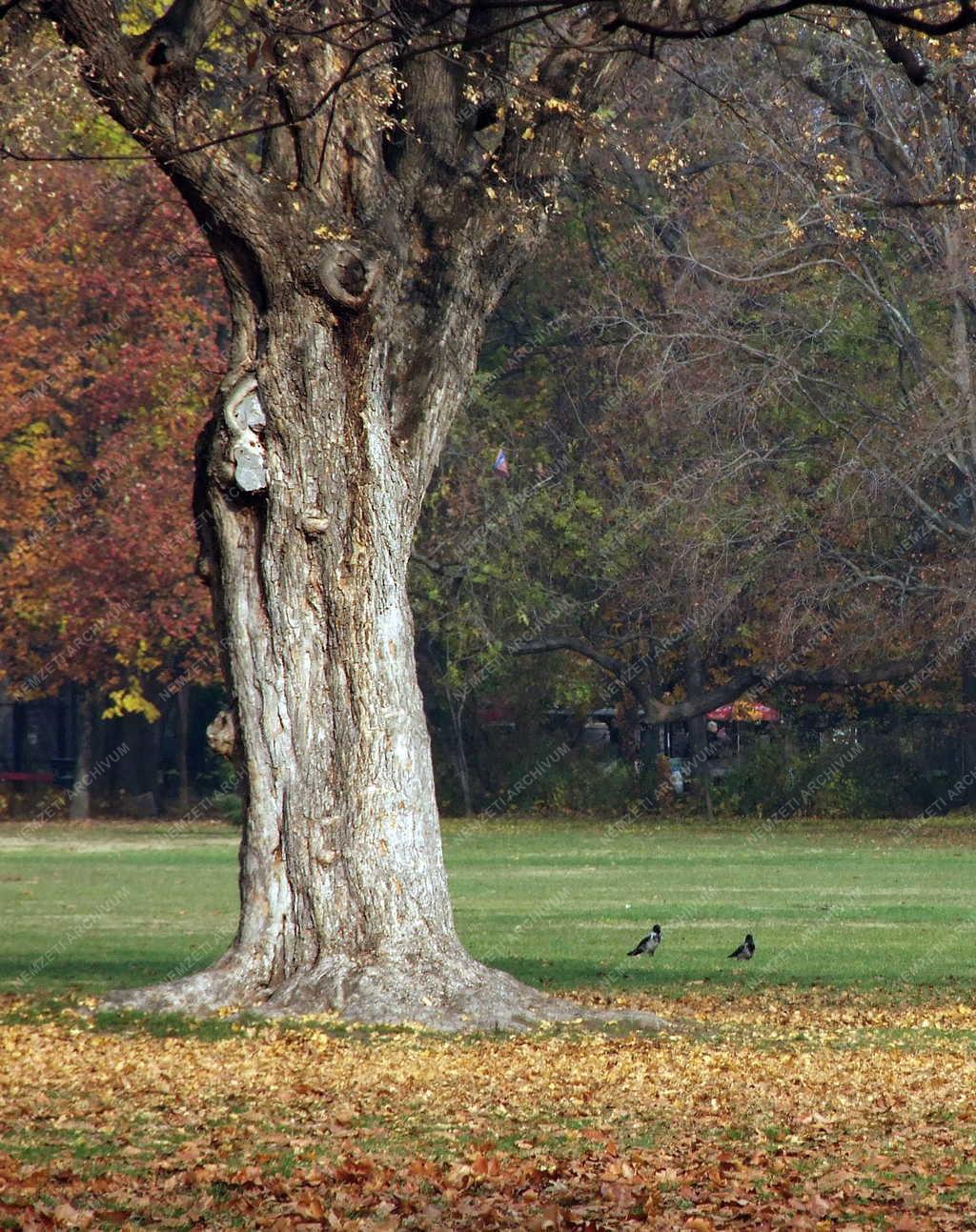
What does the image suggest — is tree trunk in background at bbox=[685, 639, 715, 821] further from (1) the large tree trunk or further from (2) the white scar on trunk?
(2) the white scar on trunk

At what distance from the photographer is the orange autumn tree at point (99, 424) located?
4019cm

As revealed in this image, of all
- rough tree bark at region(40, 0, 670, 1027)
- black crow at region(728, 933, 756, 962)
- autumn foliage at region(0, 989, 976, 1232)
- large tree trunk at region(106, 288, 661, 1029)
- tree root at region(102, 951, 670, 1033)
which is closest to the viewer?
autumn foliage at region(0, 989, 976, 1232)

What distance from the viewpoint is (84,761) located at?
147 feet

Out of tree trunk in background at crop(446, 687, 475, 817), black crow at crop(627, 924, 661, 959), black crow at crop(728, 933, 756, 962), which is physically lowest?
black crow at crop(728, 933, 756, 962)

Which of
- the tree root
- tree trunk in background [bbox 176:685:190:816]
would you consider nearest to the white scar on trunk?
the tree root

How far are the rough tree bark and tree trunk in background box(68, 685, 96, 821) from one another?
32.0m

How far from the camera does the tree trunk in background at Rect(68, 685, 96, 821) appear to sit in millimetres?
44375

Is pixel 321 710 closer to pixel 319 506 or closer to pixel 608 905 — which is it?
pixel 319 506

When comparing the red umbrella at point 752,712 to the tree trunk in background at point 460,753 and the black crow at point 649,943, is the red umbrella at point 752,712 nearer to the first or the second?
the tree trunk in background at point 460,753

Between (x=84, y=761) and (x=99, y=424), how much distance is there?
8382mm

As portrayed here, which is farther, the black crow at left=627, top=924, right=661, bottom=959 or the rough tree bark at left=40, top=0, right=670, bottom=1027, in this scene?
the black crow at left=627, top=924, right=661, bottom=959

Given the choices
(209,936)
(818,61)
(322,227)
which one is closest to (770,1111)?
(322,227)

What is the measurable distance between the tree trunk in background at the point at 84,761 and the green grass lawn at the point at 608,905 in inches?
204

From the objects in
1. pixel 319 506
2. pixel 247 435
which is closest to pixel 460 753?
pixel 319 506
